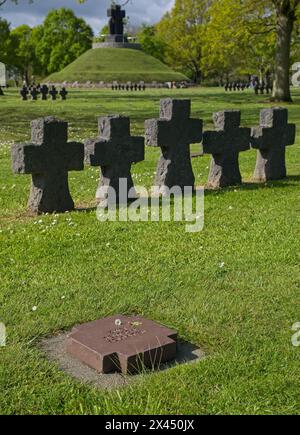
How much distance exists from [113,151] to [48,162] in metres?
1.00

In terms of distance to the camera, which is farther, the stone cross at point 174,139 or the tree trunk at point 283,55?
the tree trunk at point 283,55

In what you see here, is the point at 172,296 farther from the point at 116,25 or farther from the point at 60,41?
the point at 60,41

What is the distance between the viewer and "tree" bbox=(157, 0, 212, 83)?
74125mm

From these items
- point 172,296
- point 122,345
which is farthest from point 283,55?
point 122,345

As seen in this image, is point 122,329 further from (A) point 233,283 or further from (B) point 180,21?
(B) point 180,21

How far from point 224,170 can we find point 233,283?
4.48m

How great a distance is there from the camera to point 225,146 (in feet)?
30.4

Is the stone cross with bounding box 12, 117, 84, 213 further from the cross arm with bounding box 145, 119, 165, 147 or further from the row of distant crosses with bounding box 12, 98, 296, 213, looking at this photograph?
the cross arm with bounding box 145, 119, 165, 147

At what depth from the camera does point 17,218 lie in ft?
24.7

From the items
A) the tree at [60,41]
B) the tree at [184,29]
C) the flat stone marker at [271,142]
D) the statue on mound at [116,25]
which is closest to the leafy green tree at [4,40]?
the tree at [60,41]

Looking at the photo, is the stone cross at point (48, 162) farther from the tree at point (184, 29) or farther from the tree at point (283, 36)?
the tree at point (184, 29)

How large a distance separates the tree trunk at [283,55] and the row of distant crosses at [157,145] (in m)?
20.7

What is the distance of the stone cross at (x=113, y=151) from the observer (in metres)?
7.93

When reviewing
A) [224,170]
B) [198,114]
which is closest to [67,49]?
[198,114]
